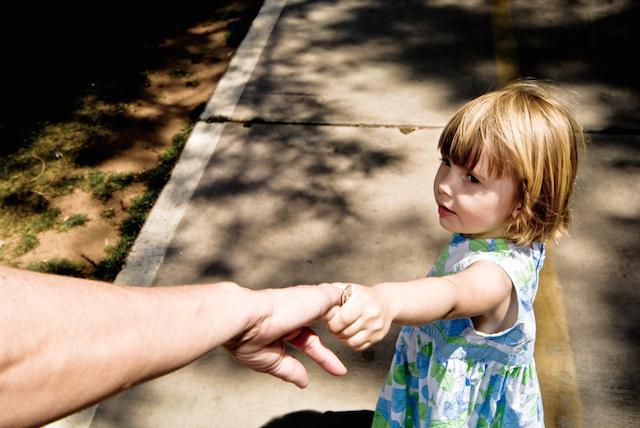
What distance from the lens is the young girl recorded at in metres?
1.58

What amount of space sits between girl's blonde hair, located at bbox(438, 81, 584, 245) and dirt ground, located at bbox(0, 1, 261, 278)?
2204 mm

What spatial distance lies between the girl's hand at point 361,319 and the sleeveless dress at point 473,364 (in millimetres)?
455

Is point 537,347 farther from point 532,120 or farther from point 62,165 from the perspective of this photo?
point 62,165

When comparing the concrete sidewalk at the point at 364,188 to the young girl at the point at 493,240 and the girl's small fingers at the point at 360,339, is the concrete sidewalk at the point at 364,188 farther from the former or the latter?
the girl's small fingers at the point at 360,339

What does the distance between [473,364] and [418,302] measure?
507 mm

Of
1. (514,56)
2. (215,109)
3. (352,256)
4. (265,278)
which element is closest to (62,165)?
(215,109)

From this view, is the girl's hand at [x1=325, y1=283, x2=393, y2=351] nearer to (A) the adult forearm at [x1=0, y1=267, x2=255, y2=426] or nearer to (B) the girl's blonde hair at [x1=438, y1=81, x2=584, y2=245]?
(A) the adult forearm at [x1=0, y1=267, x2=255, y2=426]

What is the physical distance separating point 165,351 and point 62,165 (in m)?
3.04

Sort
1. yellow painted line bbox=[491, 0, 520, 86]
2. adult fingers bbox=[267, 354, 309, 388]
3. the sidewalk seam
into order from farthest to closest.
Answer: yellow painted line bbox=[491, 0, 520, 86]
the sidewalk seam
adult fingers bbox=[267, 354, 309, 388]

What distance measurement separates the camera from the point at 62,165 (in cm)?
382

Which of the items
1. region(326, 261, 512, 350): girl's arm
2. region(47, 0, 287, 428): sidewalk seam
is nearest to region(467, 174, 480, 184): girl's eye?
region(326, 261, 512, 350): girl's arm

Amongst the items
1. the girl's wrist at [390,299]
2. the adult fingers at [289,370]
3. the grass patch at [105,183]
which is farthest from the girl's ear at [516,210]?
the grass patch at [105,183]

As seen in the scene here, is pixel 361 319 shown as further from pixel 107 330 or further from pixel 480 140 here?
pixel 480 140

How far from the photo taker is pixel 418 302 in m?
1.37
